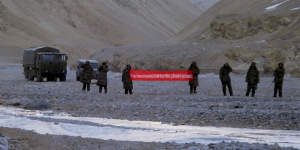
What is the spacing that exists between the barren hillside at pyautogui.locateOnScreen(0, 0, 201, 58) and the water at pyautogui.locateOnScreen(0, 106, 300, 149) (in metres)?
78.7

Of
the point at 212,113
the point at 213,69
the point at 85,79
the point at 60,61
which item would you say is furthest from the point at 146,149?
the point at 213,69

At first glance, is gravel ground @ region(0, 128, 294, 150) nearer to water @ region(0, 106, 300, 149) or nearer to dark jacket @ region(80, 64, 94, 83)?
water @ region(0, 106, 300, 149)

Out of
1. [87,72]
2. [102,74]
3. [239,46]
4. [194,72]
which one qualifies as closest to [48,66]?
[87,72]

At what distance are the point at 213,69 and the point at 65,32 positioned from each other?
6457 centimetres

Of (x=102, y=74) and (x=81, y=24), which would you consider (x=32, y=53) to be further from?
(x=81, y=24)

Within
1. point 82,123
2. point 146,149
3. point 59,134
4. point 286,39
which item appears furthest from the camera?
point 286,39

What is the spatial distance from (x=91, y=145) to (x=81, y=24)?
10829cm

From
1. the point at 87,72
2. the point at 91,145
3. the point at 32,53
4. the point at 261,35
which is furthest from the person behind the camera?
the point at 261,35

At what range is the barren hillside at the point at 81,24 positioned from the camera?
9913 centimetres

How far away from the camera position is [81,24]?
385 feet

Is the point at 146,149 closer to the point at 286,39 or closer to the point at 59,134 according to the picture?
the point at 59,134

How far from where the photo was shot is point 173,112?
54.0 ft

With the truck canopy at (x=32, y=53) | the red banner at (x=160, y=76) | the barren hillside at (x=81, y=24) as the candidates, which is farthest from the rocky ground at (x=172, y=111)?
the barren hillside at (x=81, y=24)

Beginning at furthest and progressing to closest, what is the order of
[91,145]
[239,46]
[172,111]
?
[239,46]
[172,111]
[91,145]
